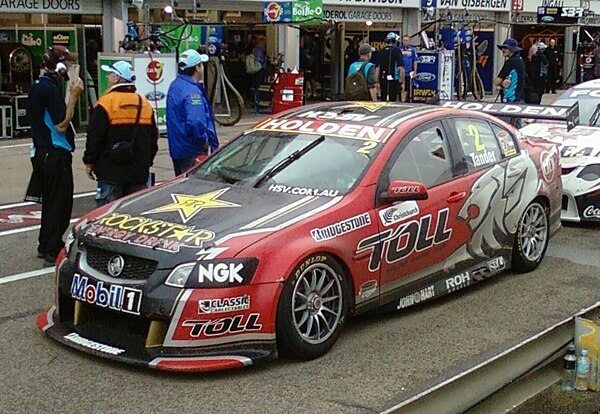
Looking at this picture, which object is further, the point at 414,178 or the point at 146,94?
the point at 146,94

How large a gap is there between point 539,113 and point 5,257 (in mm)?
5265

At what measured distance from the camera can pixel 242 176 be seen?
6434 mm

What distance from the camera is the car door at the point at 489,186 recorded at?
22.9 feet

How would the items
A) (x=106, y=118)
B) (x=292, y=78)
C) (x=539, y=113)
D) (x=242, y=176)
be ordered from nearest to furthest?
(x=242, y=176), (x=106, y=118), (x=539, y=113), (x=292, y=78)

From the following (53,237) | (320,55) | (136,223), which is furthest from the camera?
(320,55)

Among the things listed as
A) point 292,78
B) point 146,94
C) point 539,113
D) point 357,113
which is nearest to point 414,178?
point 357,113

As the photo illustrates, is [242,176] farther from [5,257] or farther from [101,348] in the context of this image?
[5,257]

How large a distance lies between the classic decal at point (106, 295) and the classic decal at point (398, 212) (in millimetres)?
1715

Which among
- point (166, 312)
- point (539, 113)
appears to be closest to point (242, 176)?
point (166, 312)

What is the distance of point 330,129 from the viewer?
668 cm

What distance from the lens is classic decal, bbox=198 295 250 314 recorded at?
16.9ft

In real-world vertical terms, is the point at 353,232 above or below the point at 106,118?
below

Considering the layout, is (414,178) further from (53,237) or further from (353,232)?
(53,237)

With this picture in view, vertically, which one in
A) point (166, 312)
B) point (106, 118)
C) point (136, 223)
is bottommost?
point (166, 312)
